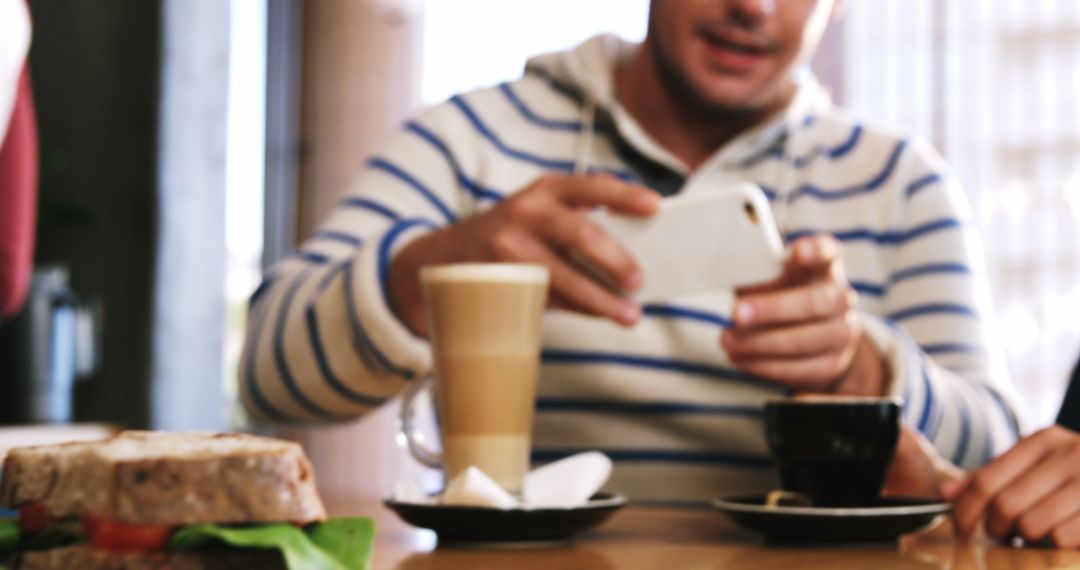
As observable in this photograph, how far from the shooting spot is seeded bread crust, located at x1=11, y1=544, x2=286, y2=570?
0.66m

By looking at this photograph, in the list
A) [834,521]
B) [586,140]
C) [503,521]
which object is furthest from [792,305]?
[586,140]

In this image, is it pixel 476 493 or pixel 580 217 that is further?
pixel 580 217

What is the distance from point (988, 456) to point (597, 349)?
491 mm

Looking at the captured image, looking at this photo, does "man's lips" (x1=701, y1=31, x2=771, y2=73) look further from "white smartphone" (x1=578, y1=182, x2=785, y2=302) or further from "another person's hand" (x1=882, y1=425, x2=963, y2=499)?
"another person's hand" (x1=882, y1=425, x2=963, y2=499)

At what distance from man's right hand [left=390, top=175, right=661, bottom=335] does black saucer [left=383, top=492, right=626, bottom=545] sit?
296 mm

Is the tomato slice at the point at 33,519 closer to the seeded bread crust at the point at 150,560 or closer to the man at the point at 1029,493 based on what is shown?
the seeded bread crust at the point at 150,560

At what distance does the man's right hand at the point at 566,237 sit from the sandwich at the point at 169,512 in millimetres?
532

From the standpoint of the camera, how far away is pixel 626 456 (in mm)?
1669

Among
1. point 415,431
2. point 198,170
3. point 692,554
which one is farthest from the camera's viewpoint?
point 198,170

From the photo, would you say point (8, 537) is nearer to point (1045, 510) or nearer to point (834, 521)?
point (834, 521)

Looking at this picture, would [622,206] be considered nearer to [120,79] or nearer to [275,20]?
[120,79]

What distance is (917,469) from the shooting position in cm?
125

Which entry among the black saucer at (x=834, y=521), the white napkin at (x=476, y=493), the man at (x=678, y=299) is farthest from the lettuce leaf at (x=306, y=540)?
the man at (x=678, y=299)

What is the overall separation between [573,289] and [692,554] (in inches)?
14.8
